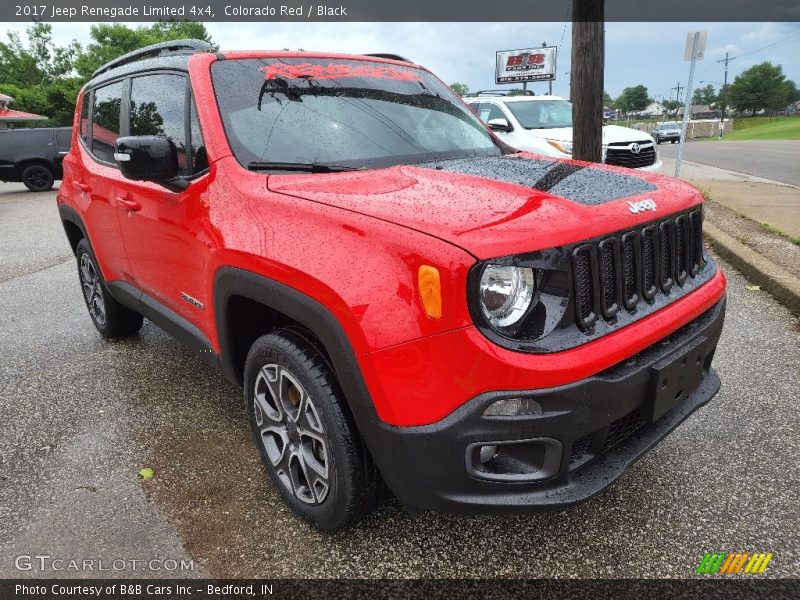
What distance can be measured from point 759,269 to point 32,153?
17391 millimetres

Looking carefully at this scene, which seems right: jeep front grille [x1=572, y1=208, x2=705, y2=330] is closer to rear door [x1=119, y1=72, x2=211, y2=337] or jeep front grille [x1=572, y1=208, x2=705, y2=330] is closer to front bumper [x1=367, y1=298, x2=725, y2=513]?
front bumper [x1=367, y1=298, x2=725, y2=513]

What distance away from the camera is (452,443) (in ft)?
5.57

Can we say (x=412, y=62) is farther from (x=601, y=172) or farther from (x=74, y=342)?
(x=74, y=342)

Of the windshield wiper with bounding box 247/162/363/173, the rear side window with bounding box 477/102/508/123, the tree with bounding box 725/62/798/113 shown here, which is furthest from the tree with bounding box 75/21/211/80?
the tree with bounding box 725/62/798/113

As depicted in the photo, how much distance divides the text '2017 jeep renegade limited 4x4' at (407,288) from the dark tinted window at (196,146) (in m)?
0.01

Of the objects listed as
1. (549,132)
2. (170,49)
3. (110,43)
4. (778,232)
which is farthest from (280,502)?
(110,43)

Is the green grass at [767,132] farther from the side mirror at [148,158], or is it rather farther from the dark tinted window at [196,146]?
the side mirror at [148,158]

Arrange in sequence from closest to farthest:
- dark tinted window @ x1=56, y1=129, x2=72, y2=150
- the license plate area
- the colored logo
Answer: the license plate area, the colored logo, dark tinted window @ x1=56, y1=129, x2=72, y2=150

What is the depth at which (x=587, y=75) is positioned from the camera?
6.73 meters

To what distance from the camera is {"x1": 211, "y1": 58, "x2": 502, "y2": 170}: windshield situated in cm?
248

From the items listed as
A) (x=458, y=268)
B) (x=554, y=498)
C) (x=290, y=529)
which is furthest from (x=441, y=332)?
(x=290, y=529)

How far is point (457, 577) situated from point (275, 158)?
1.74m

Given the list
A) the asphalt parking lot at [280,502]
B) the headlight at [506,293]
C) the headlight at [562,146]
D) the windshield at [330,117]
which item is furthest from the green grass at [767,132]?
the headlight at [506,293]

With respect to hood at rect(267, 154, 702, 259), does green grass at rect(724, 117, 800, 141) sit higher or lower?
lower
